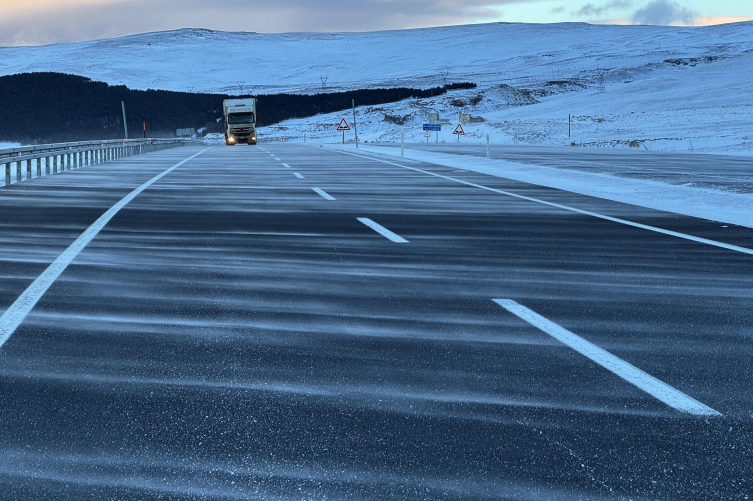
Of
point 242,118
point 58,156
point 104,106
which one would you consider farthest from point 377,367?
point 104,106

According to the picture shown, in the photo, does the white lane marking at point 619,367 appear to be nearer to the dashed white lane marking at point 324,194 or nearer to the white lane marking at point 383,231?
the white lane marking at point 383,231

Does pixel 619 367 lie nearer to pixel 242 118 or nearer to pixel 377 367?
pixel 377 367

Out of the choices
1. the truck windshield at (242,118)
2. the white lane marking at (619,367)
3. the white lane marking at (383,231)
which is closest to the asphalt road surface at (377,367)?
the white lane marking at (619,367)

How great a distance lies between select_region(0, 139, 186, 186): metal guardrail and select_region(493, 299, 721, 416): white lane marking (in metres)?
16.8

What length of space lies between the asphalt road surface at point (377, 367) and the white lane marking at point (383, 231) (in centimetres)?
26

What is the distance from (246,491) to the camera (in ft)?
11.0

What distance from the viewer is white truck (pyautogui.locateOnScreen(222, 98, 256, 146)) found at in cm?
6750

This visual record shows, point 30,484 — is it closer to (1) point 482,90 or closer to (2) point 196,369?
(2) point 196,369

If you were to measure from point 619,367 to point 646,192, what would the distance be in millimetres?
13040

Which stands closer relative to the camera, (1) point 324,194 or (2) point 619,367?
(2) point 619,367

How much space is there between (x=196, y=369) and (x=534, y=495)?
2290 millimetres

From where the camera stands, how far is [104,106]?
179 m

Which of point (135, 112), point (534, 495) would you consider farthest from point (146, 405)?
point (135, 112)

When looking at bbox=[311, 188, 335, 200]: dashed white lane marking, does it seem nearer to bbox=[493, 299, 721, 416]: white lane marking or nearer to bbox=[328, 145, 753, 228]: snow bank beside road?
bbox=[328, 145, 753, 228]: snow bank beside road
